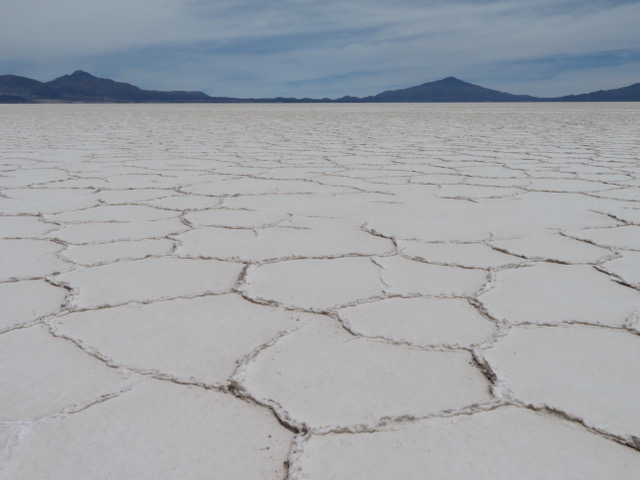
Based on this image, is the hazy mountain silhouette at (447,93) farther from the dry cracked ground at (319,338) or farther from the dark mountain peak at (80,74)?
the dry cracked ground at (319,338)

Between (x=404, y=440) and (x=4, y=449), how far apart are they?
0.45m

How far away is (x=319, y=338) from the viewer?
92 centimetres

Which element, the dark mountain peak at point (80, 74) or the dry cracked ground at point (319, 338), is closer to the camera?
the dry cracked ground at point (319, 338)

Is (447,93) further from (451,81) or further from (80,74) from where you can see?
(80,74)

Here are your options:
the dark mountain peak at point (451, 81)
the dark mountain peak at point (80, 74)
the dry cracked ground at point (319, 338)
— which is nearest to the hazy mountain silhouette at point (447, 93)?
the dark mountain peak at point (451, 81)

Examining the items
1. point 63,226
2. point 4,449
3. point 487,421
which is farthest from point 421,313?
point 63,226

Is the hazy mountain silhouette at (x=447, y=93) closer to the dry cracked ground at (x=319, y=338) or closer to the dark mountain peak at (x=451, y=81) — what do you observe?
the dark mountain peak at (x=451, y=81)

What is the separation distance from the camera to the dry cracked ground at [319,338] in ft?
2.09

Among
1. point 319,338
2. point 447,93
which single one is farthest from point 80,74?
point 319,338

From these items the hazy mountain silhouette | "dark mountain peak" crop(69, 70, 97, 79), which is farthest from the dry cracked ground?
"dark mountain peak" crop(69, 70, 97, 79)

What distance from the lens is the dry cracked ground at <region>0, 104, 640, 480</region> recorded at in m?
0.64

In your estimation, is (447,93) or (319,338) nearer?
(319,338)

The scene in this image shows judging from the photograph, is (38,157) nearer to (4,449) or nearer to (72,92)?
(4,449)

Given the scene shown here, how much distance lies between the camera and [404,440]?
2.15 feet
